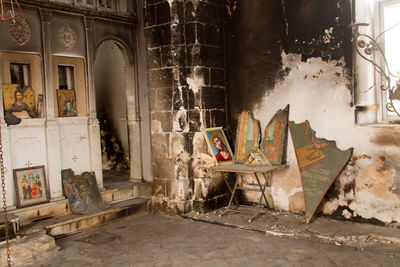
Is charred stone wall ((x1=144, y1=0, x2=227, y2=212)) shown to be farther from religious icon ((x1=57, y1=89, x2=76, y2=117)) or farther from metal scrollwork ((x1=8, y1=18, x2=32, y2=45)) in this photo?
metal scrollwork ((x1=8, y1=18, x2=32, y2=45))

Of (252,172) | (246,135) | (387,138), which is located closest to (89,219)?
(252,172)

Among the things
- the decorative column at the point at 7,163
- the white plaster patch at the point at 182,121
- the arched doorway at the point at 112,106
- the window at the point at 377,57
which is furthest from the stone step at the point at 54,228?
the window at the point at 377,57

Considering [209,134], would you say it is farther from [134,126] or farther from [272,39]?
[272,39]

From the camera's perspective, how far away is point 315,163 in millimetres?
5582

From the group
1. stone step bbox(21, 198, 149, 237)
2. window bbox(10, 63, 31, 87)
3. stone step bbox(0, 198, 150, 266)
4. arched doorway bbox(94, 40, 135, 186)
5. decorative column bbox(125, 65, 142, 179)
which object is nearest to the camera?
stone step bbox(0, 198, 150, 266)

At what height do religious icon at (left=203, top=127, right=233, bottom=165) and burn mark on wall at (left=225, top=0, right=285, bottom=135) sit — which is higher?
burn mark on wall at (left=225, top=0, right=285, bottom=135)

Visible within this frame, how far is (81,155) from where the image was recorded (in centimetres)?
621

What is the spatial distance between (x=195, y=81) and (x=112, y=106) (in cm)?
367

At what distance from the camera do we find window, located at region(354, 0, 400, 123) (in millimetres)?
5375

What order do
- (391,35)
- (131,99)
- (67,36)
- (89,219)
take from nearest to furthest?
(391,35), (89,219), (67,36), (131,99)

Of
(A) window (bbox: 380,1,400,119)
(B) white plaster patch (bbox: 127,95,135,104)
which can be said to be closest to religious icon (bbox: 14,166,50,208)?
(B) white plaster patch (bbox: 127,95,135,104)

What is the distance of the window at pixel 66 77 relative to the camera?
19.9ft

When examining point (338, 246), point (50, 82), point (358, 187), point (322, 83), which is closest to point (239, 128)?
point (322, 83)

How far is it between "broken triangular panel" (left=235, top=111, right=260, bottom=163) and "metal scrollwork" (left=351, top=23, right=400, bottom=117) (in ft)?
6.09
